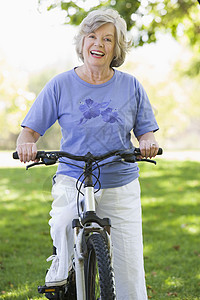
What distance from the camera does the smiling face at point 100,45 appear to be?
116 inches

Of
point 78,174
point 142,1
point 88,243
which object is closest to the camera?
point 88,243

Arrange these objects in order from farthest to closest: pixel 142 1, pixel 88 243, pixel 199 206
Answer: pixel 199 206, pixel 142 1, pixel 88 243

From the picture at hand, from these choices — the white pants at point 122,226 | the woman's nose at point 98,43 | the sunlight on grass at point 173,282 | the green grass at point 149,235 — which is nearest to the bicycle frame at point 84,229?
the white pants at point 122,226

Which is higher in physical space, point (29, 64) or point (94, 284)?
point (29, 64)

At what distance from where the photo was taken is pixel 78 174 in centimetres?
292

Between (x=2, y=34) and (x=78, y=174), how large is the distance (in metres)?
32.0

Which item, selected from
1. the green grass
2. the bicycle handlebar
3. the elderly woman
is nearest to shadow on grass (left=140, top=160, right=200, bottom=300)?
the green grass

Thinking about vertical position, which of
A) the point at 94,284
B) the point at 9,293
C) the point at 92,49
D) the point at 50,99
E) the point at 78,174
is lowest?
the point at 9,293

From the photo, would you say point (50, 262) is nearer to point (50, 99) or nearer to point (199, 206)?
Answer: point (50, 99)

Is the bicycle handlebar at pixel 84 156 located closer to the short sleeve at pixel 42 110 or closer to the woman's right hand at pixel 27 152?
the woman's right hand at pixel 27 152

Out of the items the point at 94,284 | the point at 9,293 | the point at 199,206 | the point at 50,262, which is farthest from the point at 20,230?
the point at 94,284

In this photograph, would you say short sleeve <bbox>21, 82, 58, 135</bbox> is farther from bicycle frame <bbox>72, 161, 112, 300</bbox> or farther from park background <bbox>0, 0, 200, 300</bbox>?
bicycle frame <bbox>72, 161, 112, 300</bbox>

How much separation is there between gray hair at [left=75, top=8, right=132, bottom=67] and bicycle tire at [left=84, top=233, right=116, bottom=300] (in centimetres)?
124

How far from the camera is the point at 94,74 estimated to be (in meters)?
3.01
